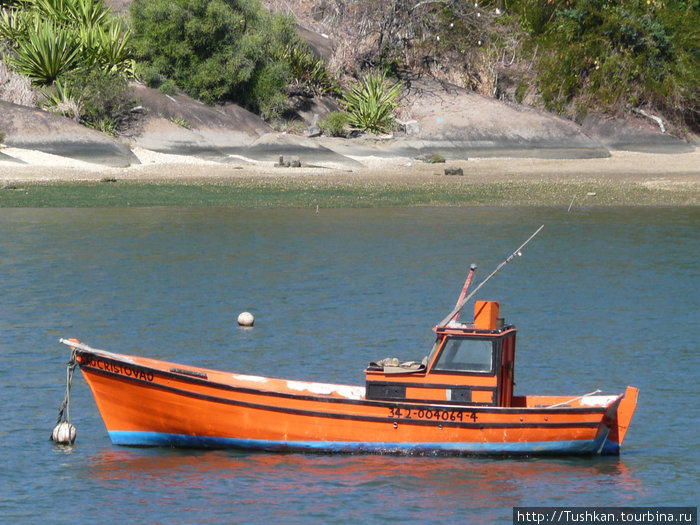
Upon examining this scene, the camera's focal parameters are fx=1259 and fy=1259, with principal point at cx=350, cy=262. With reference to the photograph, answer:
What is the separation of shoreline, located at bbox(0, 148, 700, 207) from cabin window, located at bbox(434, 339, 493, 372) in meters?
23.8

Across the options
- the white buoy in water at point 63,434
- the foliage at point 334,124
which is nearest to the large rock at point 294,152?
the foliage at point 334,124

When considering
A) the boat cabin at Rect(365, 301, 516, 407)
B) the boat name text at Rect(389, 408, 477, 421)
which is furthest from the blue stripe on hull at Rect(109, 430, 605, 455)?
the boat cabin at Rect(365, 301, 516, 407)

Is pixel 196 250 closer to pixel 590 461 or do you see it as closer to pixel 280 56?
pixel 590 461

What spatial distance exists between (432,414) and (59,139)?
3289cm

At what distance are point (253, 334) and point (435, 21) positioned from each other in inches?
1557

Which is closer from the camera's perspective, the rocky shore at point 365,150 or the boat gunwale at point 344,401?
the boat gunwale at point 344,401

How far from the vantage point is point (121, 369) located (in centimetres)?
1538

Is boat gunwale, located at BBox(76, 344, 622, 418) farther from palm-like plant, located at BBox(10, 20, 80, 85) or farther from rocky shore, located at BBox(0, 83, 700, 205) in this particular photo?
palm-like plant, located at BBox(10, 20, 80, 85)

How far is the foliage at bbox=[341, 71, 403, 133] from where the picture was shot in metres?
53.1

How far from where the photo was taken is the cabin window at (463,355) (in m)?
15.5

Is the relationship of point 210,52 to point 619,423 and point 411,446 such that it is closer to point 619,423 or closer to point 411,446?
point 411,446

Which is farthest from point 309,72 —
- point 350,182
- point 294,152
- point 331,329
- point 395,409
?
point 395,409

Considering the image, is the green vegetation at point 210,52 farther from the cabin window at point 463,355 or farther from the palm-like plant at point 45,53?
the cabin window at point 463,355

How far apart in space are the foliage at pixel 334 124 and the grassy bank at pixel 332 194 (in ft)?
26.8
